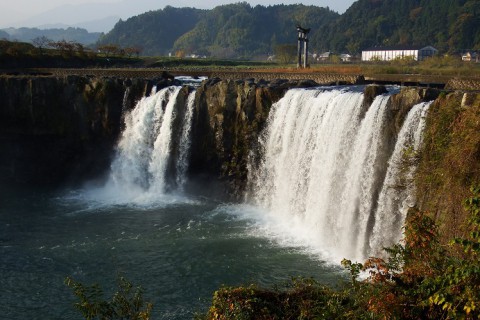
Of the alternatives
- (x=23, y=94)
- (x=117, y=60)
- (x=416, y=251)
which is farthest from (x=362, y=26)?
(x=416, y=251)

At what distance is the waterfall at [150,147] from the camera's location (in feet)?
107

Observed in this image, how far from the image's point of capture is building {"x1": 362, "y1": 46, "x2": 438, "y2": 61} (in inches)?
4444

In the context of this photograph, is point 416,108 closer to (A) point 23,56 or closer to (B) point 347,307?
(B) point 347,307

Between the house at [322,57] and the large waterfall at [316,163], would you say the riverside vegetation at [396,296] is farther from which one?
the house at [322,57]

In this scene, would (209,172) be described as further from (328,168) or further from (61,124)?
(61,124)

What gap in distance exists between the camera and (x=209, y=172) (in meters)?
32.3

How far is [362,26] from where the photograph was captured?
150m

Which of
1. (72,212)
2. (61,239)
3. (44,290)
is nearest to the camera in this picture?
(44,290)

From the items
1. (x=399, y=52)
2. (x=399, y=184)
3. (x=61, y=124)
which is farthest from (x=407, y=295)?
(x=399, y=52)

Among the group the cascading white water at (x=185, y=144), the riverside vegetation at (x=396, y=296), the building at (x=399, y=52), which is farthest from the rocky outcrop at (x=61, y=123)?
the building at (x=399, y=52)

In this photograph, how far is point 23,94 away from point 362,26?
12839 centimetres

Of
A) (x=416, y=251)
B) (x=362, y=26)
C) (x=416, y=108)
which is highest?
(x=362, y=26)

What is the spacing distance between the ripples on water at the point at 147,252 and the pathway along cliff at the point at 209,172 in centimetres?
10

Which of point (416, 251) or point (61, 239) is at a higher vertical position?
point (416, 251)
